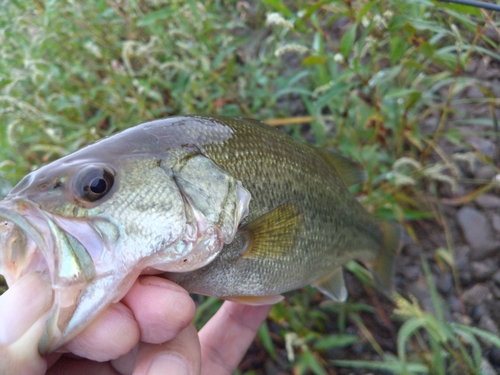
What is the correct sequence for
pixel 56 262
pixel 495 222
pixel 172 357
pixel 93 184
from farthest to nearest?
pixel 495 222 → pixel 172 357 → pixel 93 184 → pixel 56 262

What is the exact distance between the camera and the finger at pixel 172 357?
1016 mm

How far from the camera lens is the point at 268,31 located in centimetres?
326

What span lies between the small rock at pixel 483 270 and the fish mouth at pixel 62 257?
2237mm

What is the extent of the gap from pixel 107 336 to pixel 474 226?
92.7 inches

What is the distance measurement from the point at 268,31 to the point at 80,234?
282 centimetres

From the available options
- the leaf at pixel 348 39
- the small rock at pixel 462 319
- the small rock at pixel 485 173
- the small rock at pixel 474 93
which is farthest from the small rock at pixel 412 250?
the leaf at pixel 348 39

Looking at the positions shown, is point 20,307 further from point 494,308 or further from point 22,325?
point 494,308

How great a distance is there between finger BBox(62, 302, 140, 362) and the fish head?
5 cm

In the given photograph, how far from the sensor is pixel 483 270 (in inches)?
92.4

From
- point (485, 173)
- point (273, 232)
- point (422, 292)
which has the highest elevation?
point (273, 232)

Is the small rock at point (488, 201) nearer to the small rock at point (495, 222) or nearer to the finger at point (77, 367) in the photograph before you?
the small rock at point (495, 222)

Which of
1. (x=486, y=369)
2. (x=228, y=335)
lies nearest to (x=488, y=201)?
(x=486, y=369)

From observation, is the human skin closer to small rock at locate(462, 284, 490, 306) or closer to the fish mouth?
the fish mouth

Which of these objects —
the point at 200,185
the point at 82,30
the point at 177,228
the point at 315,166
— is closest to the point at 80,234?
the point at 177,228
